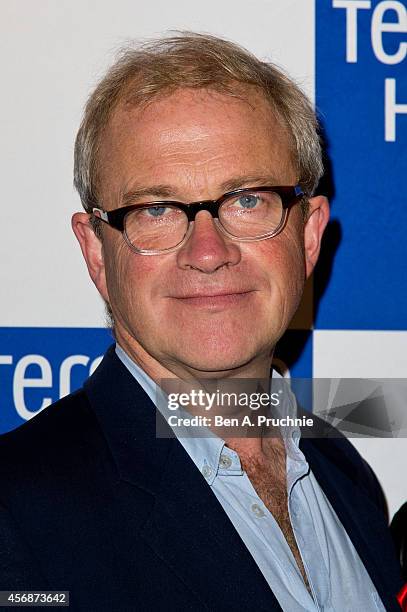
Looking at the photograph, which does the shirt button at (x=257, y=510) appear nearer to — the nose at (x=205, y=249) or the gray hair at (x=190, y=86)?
the nose at (x=205, y=249)

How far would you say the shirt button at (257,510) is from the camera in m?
1.43

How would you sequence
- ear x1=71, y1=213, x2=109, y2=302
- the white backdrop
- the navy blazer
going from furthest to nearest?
1. the white backdrop
2. ear x1=71, y1=213, x2=109, y2=302
3. the navy blazer

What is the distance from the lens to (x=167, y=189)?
145 centimetres

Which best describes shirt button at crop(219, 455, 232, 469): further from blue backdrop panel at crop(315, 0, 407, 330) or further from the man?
blue backdrop panel at crop(315, 0, 407, 330)

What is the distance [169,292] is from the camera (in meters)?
1.46

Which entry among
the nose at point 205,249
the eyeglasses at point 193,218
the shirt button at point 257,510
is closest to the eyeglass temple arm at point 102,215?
the eyeglasses at point 193,218

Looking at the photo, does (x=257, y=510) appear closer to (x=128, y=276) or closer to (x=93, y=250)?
(x=128, y=276)

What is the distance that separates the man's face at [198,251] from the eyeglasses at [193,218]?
16 millimetres

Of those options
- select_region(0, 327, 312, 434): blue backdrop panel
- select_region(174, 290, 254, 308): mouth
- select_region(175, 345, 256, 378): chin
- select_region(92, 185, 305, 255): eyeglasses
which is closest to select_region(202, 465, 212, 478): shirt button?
select_region(175, 345, 256, 378): chin

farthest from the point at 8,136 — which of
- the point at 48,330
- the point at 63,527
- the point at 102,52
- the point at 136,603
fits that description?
the point at 136,603

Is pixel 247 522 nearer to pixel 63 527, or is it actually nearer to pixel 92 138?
pixel 63 527

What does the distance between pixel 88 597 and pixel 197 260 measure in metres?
0.57

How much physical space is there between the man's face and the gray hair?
0.11 feet

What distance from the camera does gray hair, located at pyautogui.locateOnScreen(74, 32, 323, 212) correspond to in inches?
60.0
